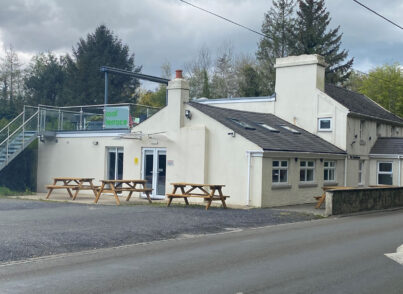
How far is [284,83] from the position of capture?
28.0 m

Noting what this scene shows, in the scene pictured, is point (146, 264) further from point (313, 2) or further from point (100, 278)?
point (313, 2)

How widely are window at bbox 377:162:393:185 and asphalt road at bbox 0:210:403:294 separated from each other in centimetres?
1672

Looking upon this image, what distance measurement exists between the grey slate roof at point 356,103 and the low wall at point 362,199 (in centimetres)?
544

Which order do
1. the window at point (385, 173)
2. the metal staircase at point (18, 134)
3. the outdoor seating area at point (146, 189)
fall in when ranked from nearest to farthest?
the outdoor seating area at point (146, 189)
the metal staircase at point (18, 134)
the window at point (385, 173)

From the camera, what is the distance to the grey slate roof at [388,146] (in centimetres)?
2859

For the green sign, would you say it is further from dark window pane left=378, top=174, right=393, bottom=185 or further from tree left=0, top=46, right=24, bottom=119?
tree left=0, top=46, right=24, bottom=119

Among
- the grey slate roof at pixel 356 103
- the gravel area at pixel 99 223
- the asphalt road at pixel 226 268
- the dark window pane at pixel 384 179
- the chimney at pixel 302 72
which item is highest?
the chimney at pixel 302 72

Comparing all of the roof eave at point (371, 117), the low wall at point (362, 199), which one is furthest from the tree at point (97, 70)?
the low wall at point (362, 199)

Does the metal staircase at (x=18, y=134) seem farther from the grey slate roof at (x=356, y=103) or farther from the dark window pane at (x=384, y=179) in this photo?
the dark window pane at (x=384, y=179)

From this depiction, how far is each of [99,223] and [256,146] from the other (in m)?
8.08

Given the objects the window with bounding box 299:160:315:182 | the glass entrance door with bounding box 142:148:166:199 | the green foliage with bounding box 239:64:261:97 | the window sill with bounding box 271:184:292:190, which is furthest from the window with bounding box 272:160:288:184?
the green foliage with bounding box 239:64:261:97

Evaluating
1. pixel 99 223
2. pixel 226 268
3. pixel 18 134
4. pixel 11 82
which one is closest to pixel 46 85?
pixel 11 82

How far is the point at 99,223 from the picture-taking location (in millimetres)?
14227

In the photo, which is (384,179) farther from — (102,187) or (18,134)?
(18,134)
